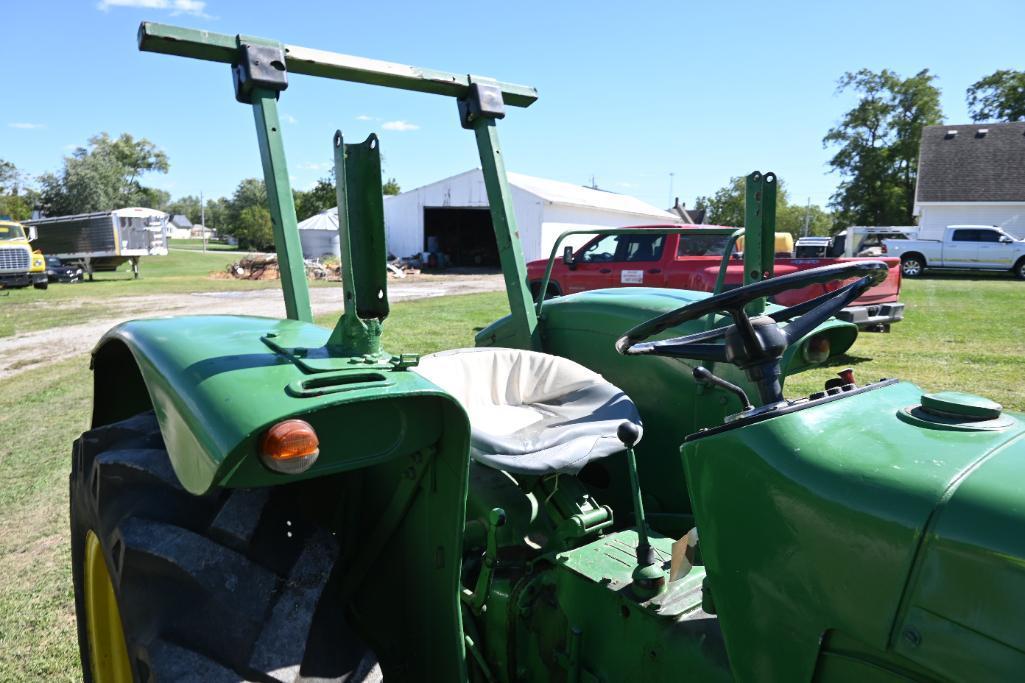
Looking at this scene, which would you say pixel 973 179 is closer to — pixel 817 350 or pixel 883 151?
pixel 883 151

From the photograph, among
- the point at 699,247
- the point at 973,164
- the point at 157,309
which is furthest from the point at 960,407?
the point at 973,164

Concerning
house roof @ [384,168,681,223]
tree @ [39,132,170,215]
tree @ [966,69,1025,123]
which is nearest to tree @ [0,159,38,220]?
tree @ [39,132,170,215]

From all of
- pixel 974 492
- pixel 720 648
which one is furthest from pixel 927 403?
pixel 720 648

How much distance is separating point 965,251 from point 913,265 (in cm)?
143

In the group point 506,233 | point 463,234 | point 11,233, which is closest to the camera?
point 506,233

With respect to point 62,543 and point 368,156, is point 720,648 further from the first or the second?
point 62,543

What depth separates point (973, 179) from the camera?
30.0 meters

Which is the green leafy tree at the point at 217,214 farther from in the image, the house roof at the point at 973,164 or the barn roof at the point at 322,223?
the house roof at the point at 973,164

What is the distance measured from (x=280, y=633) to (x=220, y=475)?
Answer: 1.24 feet

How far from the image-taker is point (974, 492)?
943mm

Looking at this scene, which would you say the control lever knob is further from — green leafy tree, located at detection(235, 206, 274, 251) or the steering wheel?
green leafy tree, located at detection(235, 206, 274, 251)

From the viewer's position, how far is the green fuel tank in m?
0.89

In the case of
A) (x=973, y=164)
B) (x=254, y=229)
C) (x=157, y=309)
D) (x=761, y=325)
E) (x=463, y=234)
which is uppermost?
(x=973, y=164)

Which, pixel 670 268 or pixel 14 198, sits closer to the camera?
pixel 670 268
